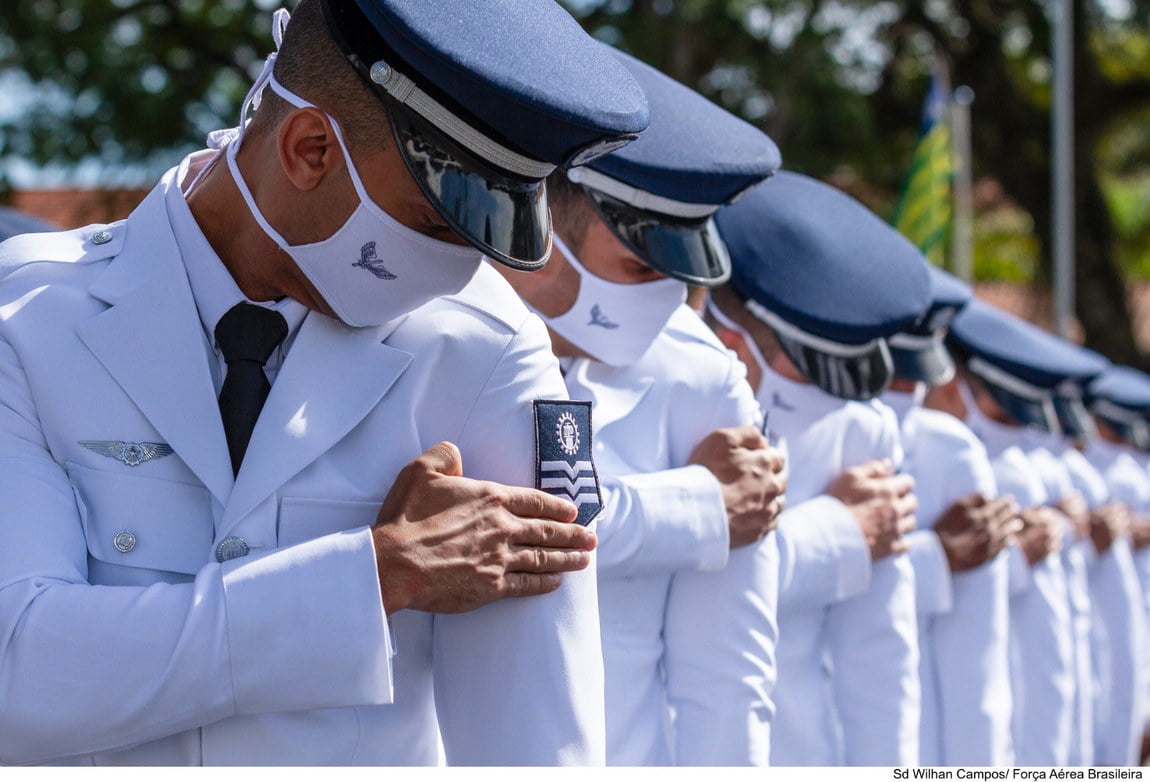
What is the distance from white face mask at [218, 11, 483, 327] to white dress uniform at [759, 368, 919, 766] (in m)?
2.04

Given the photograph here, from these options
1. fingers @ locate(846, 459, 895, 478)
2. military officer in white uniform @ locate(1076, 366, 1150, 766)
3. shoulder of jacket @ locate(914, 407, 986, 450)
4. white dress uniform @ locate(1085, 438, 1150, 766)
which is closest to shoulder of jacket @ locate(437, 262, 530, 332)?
fingers @ locate(846, 459, 895, 478)

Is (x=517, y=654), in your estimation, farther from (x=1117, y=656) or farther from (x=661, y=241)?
(x=1117, y=656)

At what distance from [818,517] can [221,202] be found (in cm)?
230

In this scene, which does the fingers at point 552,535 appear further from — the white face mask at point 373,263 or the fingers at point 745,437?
the fingers at point 745,437

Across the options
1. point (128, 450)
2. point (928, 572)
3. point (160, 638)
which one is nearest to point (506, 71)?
point (128, 450)

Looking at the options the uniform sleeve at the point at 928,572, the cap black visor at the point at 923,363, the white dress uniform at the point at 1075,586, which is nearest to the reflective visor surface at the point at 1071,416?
the white dress uniform at the point at 1075,586

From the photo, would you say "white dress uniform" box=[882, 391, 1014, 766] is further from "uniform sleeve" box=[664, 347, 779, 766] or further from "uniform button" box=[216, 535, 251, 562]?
"uniform button" box=[216, 535, 251, 562]

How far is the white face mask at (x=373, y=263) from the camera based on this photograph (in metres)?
2.15

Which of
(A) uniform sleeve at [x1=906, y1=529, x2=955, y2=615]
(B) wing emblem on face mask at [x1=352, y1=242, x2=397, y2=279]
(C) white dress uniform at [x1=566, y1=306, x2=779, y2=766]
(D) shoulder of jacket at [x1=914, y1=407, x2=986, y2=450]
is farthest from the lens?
(D) shoulder of jacket at [x1=914, y1=407, x2=986, y2=450]

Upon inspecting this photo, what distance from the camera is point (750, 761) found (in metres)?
3.26

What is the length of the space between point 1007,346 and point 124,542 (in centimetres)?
572

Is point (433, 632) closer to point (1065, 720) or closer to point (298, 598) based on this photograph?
point (298, 598)

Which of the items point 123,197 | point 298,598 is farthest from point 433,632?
point 123,197

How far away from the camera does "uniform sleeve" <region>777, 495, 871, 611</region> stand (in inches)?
158
